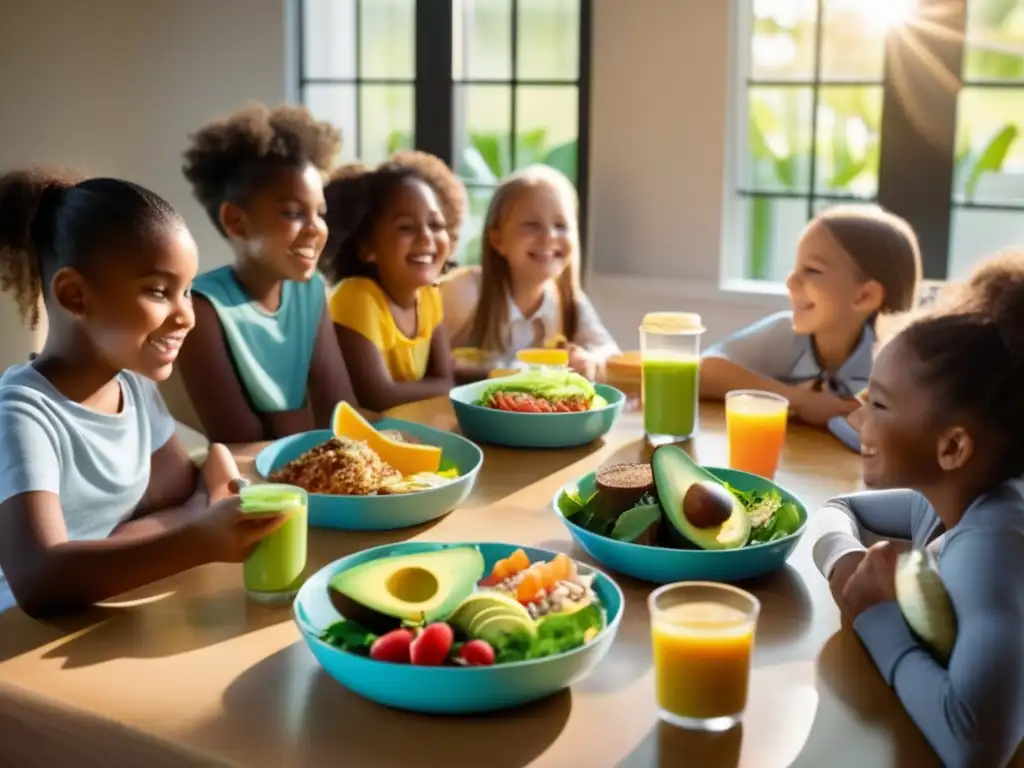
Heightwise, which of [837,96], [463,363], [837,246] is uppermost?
[837,96]

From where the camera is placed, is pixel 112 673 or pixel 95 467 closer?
pixel 112 673

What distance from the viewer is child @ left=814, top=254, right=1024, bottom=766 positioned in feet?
3.19

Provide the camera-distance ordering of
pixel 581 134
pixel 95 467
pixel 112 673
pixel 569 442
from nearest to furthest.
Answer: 1. pixel 112 673
2. pixel 95 467
3. pixel 569 442
4. pixel 581 134

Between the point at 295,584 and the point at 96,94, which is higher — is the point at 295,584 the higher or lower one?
the lower one

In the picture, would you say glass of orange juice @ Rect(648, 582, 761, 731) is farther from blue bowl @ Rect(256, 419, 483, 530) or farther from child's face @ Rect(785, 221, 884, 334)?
child's face @ Rect(785, 221, 884, 334)

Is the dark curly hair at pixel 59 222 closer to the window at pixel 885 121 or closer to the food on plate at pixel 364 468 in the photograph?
the food on plate at pixel 364 468

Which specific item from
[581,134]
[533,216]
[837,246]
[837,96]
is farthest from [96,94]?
[837,246]

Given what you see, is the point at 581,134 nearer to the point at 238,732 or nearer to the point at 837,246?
the point at 837,246

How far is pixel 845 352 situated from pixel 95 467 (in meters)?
1.54

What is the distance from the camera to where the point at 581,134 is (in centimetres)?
408

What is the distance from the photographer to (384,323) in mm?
2643

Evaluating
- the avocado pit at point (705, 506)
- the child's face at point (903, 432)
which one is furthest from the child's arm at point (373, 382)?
the child's face at point (903, 432)

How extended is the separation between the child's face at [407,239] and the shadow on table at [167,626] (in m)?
1.45

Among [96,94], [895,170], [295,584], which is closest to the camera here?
[295,584]
